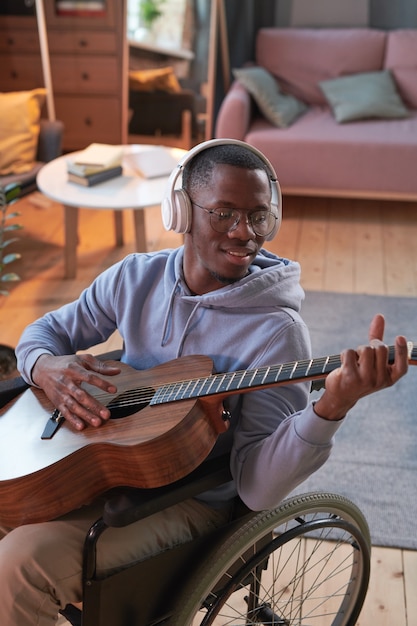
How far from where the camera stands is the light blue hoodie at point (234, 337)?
4.16 feet

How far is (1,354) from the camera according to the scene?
100 inches

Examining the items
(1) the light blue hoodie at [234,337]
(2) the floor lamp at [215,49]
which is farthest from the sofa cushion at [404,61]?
(1) the light blue hoodie at [234,337]

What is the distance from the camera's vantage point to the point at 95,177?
3100mm

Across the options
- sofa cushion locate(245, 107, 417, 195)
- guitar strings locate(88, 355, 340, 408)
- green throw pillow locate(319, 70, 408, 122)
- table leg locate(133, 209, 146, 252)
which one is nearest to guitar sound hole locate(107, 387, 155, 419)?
guitar strings locate(88, 355, 340, 408)

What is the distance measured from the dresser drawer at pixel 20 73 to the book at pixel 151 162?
1.55 metres

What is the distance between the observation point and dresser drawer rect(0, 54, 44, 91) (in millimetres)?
4535

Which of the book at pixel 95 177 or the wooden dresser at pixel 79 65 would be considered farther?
the wooden dresser at pixel 79 65

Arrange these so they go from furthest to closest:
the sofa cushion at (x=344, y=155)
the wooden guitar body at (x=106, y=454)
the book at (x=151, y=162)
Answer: the sofa cushion at (x=344, y=155)
the book at (x=151, y=162)
the wooden guitar body at (x=106, y=454)

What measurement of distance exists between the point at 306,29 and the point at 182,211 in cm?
330

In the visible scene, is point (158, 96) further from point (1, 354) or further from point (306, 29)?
point (1, 354)

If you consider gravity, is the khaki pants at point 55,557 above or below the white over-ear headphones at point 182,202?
below

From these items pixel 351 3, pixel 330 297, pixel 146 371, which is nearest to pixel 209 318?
pixel 146 371

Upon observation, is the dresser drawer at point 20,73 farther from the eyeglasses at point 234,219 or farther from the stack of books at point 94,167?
the eyeglasses at point 234,219

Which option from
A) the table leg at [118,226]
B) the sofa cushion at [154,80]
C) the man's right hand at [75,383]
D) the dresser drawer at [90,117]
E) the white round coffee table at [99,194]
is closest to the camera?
the man's right hand at [75,383]
